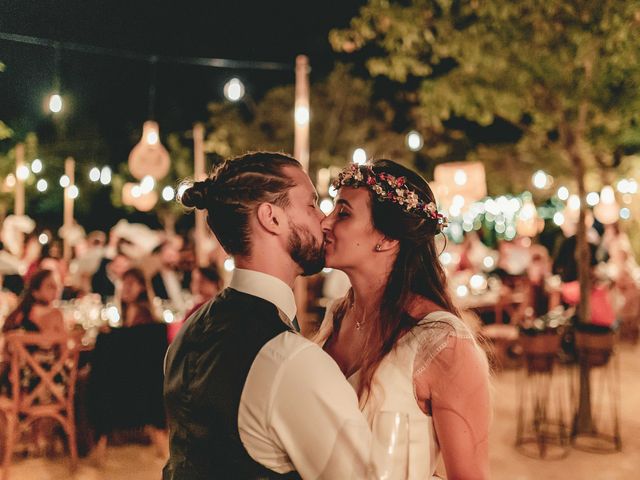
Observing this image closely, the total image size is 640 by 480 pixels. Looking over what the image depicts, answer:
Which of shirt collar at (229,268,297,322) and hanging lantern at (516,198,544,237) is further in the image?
hanging lantern at (516,198,544,237)

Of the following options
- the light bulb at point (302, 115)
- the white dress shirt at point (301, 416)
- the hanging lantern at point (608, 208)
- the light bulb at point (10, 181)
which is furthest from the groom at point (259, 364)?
the light bulb at point (10, 181)

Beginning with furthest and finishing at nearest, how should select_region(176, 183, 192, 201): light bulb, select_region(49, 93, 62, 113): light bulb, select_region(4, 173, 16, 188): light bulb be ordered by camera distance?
select_region(4, 173, 16, 188): light bulb
select_region(49, 93, 62, 113): light bulb
select_region(176, 183, 192, 201): light bulb

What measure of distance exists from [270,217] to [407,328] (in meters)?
0.78

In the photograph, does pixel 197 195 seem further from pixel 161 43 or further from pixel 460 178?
pixel 460 178

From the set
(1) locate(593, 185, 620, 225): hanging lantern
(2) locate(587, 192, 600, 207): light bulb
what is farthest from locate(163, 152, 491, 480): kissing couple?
(2) locate(587, 192, 600, 207): light bulb

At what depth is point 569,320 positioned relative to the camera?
343 inches

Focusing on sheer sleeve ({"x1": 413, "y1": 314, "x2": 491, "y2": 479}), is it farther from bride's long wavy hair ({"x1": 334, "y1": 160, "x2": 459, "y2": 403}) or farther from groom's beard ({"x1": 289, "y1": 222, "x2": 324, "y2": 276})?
A: groom's beard ({"x1": 289, "y1": 222, "x2": 324, "y2": 276})

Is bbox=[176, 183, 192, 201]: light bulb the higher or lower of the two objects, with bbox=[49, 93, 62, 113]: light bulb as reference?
lower

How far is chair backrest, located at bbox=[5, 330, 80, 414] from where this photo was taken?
5.45 m

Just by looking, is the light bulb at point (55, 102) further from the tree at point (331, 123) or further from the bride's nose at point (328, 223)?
the bride's nose at point (328, 223)

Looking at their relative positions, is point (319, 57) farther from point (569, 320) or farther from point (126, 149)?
point (126, 149)

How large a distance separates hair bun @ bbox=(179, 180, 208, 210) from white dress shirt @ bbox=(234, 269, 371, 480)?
0.52m

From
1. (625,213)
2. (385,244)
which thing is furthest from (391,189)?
(625,213)

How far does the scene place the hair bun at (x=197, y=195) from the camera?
185cm
